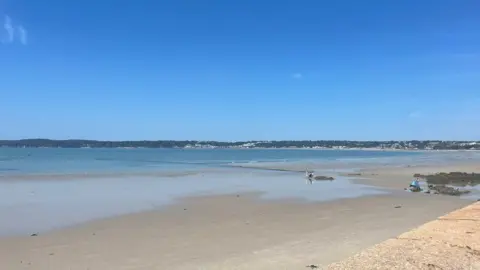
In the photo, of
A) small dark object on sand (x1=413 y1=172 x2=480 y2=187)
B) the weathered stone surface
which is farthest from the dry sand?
small dark object on sand (x1=413 y1=172 x2=480 y2=187)

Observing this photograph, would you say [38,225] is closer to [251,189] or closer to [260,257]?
[260,257]

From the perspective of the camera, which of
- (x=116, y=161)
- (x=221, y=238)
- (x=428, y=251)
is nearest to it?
(x=428, y=251)

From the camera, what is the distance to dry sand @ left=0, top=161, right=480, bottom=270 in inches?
416

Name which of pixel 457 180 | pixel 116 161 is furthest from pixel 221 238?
pixel 116 161

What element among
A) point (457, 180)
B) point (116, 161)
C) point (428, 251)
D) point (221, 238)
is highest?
point (428, 251)

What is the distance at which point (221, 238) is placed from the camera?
13.4 m

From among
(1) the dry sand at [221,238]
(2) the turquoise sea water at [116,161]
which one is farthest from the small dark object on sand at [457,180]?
(2) the turquoise sea water at [116,161]

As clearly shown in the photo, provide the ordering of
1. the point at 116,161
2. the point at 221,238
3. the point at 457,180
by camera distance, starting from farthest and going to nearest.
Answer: the point at 116,161 < the point at 457,180 < the point at 221,238

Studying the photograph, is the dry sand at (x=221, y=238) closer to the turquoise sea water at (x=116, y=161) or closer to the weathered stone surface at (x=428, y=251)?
the weathered stone surface at (x=428, y=251)

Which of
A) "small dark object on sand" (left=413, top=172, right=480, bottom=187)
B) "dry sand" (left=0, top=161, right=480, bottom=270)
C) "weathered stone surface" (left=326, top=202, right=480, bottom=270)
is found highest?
"weathered stone surface" (left=326, top=202, right=480, bottom=270)

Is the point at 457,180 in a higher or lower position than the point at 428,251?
lower

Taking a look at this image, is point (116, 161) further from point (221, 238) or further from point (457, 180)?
point (221, 238)

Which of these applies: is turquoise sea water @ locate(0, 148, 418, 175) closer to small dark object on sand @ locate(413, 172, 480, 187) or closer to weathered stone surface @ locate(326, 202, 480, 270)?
small dark object on sand @ locate(413, 172, 480, 187)

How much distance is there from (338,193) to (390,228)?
12155 millimetres
